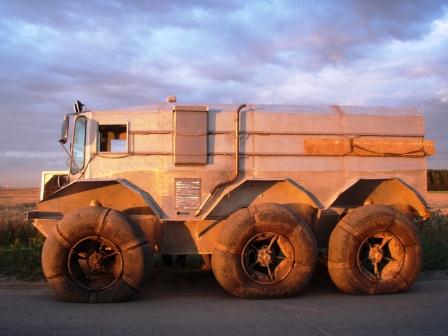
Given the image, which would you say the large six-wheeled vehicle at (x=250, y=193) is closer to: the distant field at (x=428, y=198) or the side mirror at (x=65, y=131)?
the side mirror at (x=65, y=131)

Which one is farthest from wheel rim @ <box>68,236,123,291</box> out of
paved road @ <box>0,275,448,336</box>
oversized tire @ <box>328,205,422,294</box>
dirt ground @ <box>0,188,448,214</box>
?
dirt ground @ <box>0,188,448,214</box>

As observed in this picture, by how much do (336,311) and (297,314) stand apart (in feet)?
1.98

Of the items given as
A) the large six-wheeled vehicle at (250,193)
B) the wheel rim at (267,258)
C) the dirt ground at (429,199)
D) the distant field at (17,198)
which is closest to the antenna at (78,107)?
the large six-wheeled vehicle at (250,193)

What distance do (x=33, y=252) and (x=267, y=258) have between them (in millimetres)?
5746

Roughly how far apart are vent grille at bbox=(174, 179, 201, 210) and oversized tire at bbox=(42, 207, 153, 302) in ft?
2.91

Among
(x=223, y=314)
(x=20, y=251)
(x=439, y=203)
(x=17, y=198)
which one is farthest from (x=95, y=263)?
(x=17, y=198)

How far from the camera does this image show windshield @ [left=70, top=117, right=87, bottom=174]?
8.79m

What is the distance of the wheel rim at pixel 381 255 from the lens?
332 inches

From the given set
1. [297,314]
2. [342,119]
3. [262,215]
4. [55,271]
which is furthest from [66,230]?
[342,119]

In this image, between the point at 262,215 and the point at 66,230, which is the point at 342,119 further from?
the point at 66,230

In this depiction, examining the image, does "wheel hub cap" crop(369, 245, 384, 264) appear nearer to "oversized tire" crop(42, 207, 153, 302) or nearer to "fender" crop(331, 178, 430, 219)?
"fender" crop(331, 178, 430, 219)

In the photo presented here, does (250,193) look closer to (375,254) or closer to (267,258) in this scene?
(267,258)

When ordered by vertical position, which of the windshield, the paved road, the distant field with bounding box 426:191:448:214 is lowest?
the paved road

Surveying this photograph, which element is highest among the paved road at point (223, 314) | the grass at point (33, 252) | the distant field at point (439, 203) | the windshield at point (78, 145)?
the windshield at point (78, 145)
